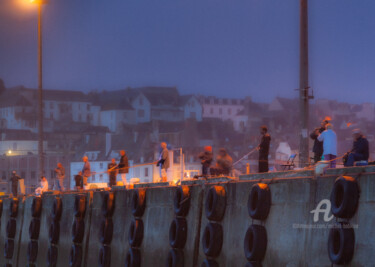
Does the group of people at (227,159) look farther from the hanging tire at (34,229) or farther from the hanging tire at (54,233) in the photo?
the hanging tire at (34,229)

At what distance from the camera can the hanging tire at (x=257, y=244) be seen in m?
13.0

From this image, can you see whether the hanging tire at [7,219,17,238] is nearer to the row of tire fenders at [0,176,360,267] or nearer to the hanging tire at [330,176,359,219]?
the row of tire fenders at [0,176,360,267]

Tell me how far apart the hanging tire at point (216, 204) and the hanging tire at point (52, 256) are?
37.6ft

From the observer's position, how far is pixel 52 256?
2559cm

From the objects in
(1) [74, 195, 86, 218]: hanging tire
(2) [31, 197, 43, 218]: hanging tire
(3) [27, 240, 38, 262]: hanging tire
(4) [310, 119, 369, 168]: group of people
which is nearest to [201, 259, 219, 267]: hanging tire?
(4) [310, 119, 369, 168]: group of people

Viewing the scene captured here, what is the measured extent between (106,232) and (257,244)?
891 cm

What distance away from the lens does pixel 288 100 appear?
17988 centimetres

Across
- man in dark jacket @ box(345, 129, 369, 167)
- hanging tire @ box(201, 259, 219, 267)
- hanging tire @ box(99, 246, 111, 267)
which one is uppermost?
man in dark jacket @ box(345, 129, 369, 167)

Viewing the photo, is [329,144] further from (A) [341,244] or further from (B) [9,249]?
(B) [9,249]

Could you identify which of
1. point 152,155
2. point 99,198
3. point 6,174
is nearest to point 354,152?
point 99,198

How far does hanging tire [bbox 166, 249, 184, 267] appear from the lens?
1627cm

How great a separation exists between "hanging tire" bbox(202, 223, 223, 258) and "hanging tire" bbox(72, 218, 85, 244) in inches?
353

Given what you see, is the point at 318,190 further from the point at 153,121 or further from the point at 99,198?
the point at 153,121

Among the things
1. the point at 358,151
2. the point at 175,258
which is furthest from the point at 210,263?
the point at 358,151
